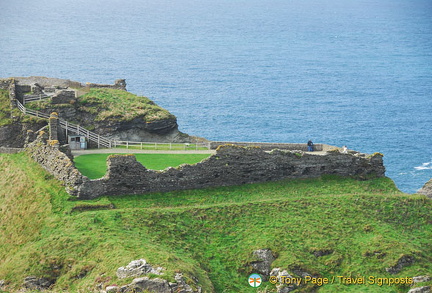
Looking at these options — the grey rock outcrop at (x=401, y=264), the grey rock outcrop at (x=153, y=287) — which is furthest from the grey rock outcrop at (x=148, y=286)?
the grey rock outcrop at (x=401, y=264)

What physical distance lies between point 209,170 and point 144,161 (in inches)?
293

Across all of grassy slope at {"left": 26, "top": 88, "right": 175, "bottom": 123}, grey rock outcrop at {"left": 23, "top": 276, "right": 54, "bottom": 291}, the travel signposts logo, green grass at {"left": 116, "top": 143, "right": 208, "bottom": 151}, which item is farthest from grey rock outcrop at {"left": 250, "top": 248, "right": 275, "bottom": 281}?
grassy slope at {"left": 26, "top": 88, "right": 175, "bottom": 123}

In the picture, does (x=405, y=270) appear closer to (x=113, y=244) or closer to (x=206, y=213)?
(x=206, y=213)

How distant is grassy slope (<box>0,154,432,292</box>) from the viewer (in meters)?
47.4

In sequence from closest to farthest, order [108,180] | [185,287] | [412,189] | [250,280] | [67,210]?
[185,287]
[250,280]
[67,210]
[108,180]
[412,189]

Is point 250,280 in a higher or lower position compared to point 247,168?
lower

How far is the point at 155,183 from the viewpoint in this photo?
59.0 metres

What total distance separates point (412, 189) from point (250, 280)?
54.5 m

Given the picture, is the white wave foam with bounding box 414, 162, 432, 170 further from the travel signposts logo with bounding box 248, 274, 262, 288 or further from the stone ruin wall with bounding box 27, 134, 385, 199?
the travel signposts logo with bounding box 248, 274, 262, 288

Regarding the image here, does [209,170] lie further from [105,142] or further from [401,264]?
[401,264]

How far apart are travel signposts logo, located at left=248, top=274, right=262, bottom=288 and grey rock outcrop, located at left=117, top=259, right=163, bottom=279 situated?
7.77m

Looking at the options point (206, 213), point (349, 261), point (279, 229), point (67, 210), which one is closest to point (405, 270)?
point (349, 261)

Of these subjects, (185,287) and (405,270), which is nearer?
(185,287)

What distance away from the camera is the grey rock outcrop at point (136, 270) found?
144ft
